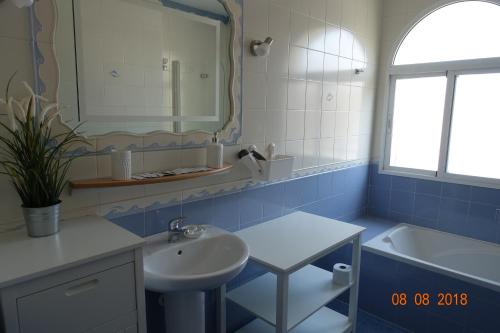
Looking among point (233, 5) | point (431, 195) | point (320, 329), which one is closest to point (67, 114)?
point (233, 5)

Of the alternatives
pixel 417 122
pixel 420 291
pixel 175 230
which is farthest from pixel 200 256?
pixel 417 122

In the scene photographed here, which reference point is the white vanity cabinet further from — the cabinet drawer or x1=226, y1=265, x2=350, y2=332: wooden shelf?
x1=226, y1=265, x2=350, y2=332: wooden shelf

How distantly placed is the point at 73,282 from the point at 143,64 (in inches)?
35.1

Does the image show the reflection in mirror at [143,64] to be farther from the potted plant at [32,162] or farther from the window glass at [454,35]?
the window glass at [454,35]

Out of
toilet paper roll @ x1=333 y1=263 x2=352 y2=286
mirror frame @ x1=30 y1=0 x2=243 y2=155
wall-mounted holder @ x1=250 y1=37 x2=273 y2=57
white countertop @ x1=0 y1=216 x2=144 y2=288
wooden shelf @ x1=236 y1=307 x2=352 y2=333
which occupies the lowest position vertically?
wooden shelf @ x1=236 y1=307 x2=352 y2=333

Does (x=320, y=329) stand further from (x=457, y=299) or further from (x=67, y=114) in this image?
(x=67, y=114)

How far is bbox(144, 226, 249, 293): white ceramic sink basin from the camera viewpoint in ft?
4.21

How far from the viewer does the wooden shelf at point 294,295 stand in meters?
1.69

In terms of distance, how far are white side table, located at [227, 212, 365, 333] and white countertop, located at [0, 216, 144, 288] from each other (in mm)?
695

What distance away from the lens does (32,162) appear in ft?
3.44

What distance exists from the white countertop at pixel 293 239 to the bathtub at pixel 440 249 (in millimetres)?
657

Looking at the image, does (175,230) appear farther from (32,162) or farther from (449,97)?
(449,97)

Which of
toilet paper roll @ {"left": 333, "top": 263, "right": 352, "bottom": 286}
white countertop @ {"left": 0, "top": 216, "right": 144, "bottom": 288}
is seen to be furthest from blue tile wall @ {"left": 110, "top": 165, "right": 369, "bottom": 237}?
toilet paper roll @ {"left": 333, "top": 263, "right": 352, "bottom": 286}
